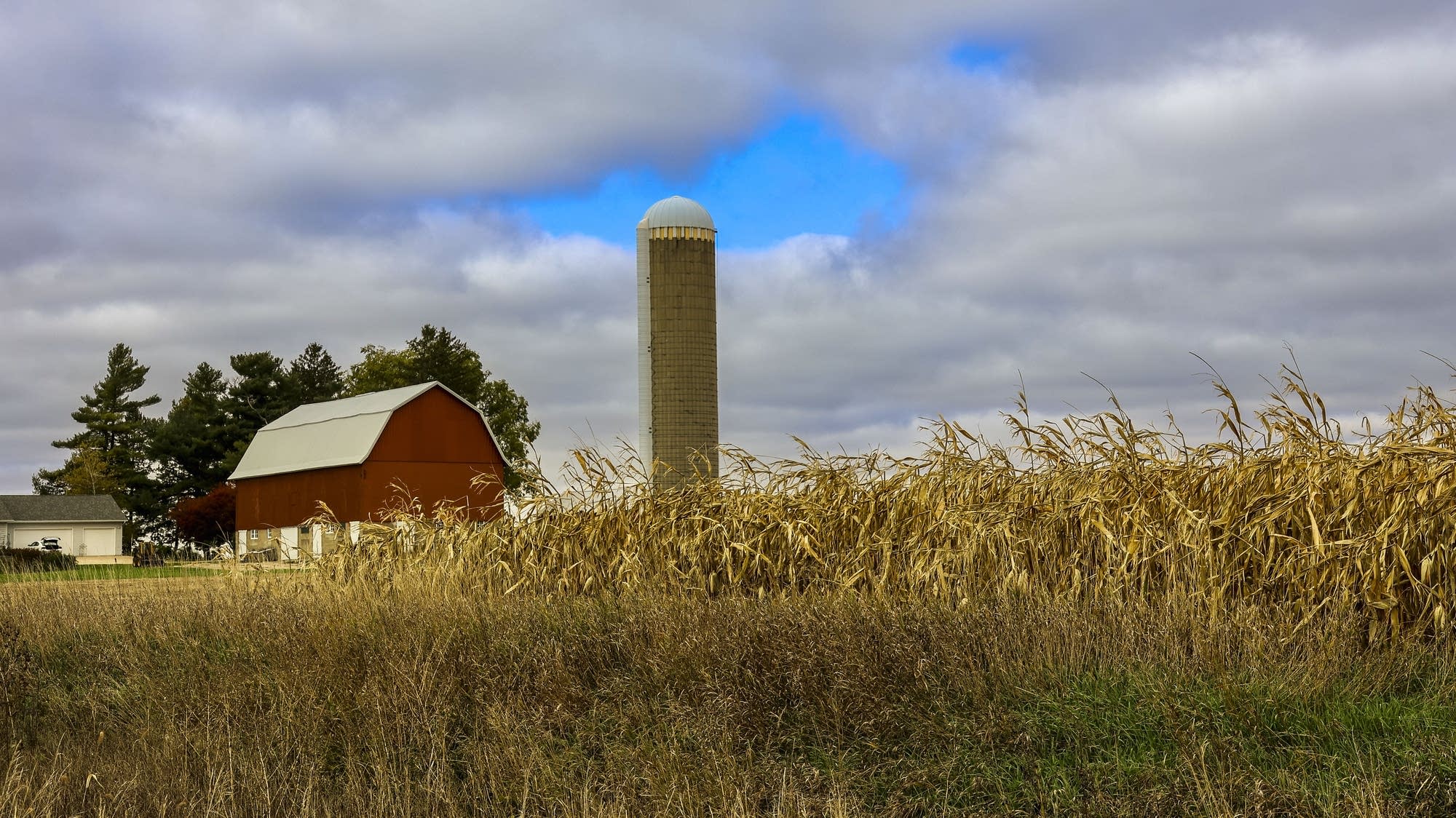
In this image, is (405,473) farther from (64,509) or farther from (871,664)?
(64,509)

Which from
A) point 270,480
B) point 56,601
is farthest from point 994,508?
point 270,480

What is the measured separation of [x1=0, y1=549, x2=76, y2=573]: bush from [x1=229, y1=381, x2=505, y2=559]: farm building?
18.8ft

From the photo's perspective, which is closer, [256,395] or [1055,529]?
[1055,529]

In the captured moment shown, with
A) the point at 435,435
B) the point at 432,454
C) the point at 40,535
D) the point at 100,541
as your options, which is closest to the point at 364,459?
the point at 432,454

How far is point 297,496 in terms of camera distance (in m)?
34.5

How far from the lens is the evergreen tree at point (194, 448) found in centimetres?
5569

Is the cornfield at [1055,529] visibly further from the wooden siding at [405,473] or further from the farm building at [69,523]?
the farm building at [69,523]

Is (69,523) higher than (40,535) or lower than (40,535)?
higher

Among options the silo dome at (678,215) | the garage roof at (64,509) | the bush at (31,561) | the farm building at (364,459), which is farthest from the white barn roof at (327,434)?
the garage roof at (64,509)

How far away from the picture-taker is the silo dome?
14.4 m

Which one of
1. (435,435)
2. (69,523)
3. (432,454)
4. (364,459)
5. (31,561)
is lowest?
(31,561)

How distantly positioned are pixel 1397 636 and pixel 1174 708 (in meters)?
1.98

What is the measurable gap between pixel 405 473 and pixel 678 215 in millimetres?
20469

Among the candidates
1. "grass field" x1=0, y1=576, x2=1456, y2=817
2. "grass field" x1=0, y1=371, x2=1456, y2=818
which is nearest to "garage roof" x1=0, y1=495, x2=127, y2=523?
"grass field" x1=0, y1=371, x2=1456, y2=818
